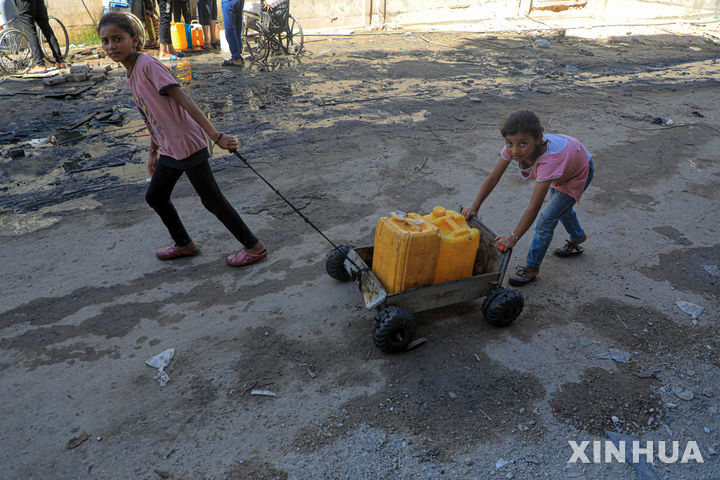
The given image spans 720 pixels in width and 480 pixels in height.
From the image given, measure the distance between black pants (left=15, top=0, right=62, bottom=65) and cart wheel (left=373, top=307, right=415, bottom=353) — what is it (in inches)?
377

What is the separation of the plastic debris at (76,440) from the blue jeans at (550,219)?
9.91ft

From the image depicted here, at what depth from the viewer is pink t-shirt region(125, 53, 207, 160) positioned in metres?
2.89

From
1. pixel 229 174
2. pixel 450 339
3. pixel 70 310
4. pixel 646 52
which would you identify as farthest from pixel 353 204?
pixel 646 52

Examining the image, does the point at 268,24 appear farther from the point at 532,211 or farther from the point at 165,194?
the point at 532,211

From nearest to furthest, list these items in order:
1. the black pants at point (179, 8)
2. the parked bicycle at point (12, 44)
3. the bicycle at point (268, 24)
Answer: the parked bicycle at point (12, 44), the bicycle at point (268, 24), the black pants at point (179, 8)

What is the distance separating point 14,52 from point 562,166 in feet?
33.7

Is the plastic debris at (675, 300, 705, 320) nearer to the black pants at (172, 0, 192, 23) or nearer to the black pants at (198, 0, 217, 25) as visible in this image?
the black pants at (198, 0, 217, 25)

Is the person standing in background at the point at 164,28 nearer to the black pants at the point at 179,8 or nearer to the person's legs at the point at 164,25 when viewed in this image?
the person's legs at the point at 164,25

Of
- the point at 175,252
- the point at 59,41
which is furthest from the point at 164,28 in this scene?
the point at 175,252

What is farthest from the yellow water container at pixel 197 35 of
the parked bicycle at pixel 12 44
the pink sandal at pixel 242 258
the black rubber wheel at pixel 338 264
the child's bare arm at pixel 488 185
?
the child's bare arm at pixel 488 185

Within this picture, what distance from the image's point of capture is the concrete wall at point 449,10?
505 inches

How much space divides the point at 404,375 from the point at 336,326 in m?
0.60

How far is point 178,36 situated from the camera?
33.8ft

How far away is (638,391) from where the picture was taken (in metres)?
2.56
